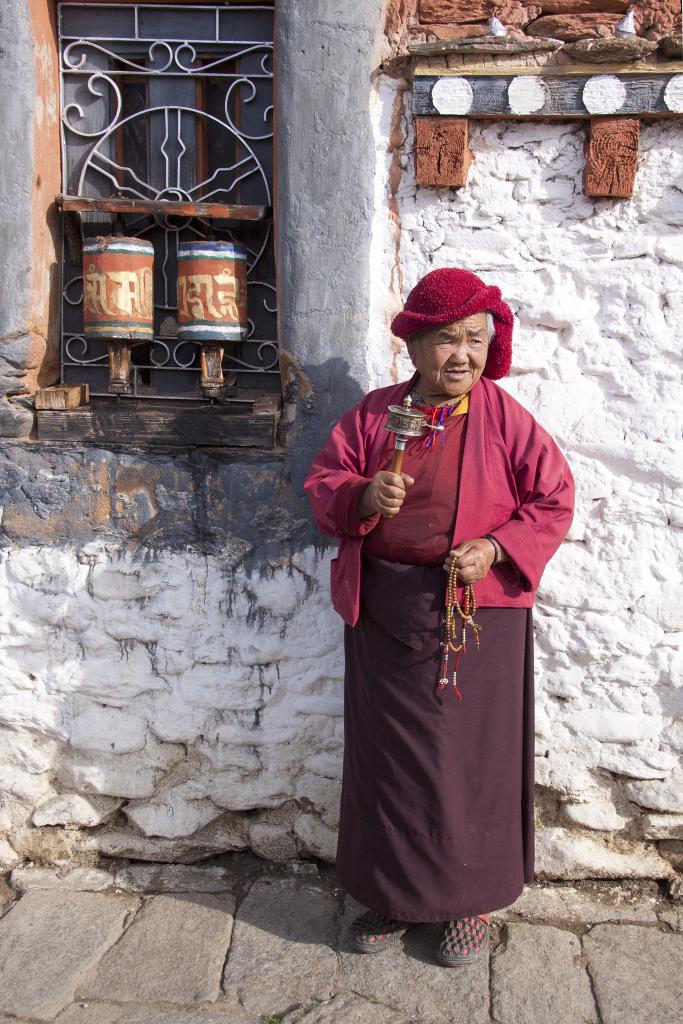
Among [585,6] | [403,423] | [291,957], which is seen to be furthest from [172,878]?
[585,6]

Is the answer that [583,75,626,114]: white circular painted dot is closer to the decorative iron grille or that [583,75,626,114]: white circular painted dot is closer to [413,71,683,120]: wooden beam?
[413,71,683,120]: wooden beam

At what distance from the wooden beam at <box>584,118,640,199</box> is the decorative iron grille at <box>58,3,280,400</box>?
1.03 metres

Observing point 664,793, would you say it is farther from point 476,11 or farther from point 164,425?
point 476,11

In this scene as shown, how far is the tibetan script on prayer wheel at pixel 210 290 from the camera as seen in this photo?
302cm

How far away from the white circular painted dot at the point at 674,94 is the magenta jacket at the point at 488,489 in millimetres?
935

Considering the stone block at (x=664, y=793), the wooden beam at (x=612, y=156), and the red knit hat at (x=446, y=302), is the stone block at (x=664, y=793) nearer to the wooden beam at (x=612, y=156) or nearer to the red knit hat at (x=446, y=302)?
the red knit hat at (x=446, y=302)

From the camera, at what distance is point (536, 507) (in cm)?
248

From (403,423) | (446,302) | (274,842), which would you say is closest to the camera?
(403,423)

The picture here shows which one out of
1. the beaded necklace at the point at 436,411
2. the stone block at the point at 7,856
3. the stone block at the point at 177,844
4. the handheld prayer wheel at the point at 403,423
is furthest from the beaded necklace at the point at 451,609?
the stone block at the point at 7,856

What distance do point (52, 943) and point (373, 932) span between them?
2.98 feet

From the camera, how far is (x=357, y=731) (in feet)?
8.90

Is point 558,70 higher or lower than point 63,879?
higher

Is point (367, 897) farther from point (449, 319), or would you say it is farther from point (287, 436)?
point (449, 319)

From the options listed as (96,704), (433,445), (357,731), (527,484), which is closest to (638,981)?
(357,731)
